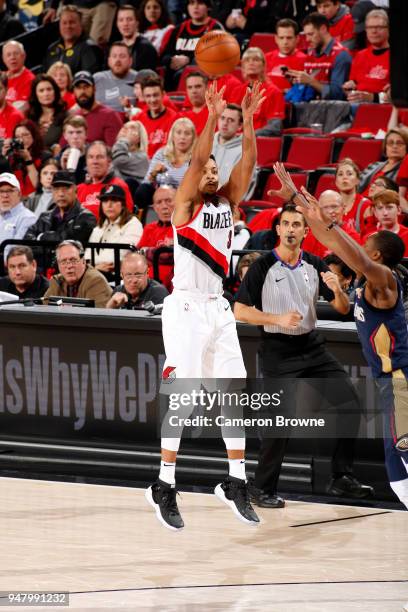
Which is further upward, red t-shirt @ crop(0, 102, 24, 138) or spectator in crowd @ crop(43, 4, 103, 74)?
spectator in crowd @ crop(43, 4, 103, 74)

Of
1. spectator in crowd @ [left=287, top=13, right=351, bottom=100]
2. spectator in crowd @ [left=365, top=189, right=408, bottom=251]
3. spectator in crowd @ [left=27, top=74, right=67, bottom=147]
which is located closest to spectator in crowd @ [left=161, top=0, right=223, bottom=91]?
spectator in crowd @ [left=287, top=13, right=351, bottom=100]

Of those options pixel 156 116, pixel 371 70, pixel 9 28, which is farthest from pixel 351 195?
pixel 9 28

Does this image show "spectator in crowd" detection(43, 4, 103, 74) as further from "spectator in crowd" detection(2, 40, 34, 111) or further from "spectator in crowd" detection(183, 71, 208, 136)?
"spectator in crowd" detection(183, 71, 208, 136)

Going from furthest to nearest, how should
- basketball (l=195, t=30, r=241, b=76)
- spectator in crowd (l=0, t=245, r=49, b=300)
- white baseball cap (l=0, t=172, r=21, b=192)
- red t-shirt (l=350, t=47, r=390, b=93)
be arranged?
red t-shirt (l=350, t=47, r=390, b=93)
white baseball cap (l=0, t=172, r=21, b=192)
spectator in crowd (l=0, t=245, r=49, b=300)
basketball (l=195, t=30, r=241, b=76)

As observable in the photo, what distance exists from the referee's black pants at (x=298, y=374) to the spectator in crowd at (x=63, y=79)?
304 inches

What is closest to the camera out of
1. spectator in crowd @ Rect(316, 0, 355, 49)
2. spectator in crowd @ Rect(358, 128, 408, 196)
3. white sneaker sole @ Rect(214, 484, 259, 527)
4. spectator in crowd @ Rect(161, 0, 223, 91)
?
white sneaker sole @ Rect(214, 484, 259, 527)

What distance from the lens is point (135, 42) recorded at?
15.5 meters

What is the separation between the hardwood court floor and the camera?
255 inches

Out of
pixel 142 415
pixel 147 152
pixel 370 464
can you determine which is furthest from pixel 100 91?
pixel 370 464

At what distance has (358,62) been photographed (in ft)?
44.3

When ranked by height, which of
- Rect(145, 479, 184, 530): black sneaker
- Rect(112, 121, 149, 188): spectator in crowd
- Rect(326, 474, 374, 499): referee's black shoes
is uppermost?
Rect(112, 121, 149, 188): spectator in crowd

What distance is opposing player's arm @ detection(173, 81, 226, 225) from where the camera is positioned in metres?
7.08

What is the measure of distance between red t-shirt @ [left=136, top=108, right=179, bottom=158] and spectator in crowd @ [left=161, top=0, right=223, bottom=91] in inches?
76.6

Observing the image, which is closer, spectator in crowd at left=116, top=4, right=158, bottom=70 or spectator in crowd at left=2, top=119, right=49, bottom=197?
spectator in crowd at left=2, top=119, right=49, bottom=197
